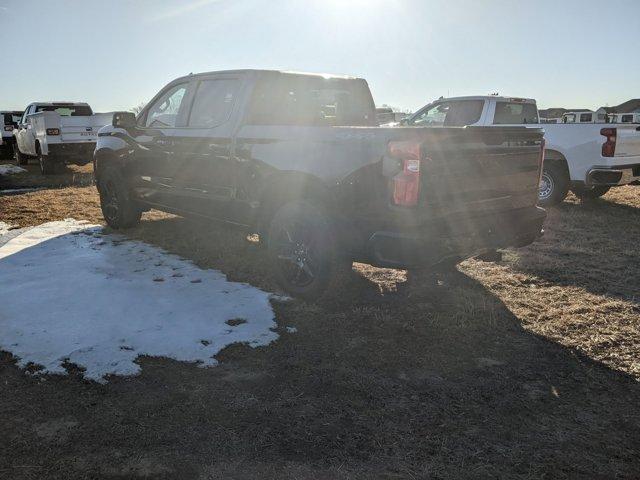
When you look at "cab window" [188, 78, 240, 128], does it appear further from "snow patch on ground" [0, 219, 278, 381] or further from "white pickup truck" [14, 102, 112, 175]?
"white pickup truck" [14, 102, 112, 175]

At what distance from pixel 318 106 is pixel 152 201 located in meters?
2.61

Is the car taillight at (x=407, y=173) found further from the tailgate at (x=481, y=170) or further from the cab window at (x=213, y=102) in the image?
the cab window at (x=213, y=102)

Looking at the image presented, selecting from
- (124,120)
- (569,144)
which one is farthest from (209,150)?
(569,144)

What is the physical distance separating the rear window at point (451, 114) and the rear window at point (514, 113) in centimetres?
36

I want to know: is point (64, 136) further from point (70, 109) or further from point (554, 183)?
point (554, 183)

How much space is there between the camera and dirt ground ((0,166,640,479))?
252 cm

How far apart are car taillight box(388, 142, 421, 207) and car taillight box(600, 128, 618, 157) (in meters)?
6.41

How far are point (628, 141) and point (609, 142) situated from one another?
42cm

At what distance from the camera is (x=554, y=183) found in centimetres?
952

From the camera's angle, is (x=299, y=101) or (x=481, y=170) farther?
(x=299, y=101)

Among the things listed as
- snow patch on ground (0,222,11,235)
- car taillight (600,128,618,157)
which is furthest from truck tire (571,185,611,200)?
snow patch on ground (0,222,11,235)

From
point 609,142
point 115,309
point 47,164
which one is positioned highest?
point 609,142

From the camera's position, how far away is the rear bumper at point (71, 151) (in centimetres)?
1427

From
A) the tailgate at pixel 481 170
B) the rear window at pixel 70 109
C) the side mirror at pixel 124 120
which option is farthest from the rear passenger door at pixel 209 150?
the rear window at pixel 70 109
